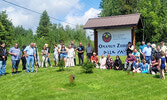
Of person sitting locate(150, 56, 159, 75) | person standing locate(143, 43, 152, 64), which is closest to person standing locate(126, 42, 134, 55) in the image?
person standing locate(143, 43, 152, 64)

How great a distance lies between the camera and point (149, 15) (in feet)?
110

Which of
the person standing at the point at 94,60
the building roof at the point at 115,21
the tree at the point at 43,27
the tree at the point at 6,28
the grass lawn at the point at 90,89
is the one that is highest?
the tree at the point at 43,27

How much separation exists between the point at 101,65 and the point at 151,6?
2727 cm

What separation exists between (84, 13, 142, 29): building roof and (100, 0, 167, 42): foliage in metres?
22.7

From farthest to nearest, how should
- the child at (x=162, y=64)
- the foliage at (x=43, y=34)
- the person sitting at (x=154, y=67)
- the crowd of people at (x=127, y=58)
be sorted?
the foliage at (x=43, y=34) < the crowd of people at (x=127, y=58) < the person sitting at (x=154, y=67) < the child at (x=162, y=64)

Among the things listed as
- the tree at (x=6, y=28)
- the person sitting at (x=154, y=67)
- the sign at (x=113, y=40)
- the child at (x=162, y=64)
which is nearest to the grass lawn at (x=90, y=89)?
the child at (x=162, y=64)

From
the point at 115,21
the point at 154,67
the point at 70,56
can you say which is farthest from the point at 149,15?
the point at 154,67

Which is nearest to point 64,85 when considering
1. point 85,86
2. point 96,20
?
point 85,86

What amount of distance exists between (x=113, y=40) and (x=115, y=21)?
1.33m

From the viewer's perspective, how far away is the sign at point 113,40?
12117 millimetres

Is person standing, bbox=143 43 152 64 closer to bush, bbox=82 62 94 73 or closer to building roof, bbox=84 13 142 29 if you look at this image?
building roof, bbox=84 13 142 29

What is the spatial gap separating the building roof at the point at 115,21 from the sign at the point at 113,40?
0.39 metres

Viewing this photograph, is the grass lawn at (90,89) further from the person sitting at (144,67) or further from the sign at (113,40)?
the sign at (113,40)

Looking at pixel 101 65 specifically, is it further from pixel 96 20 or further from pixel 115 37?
pixel 96 20
